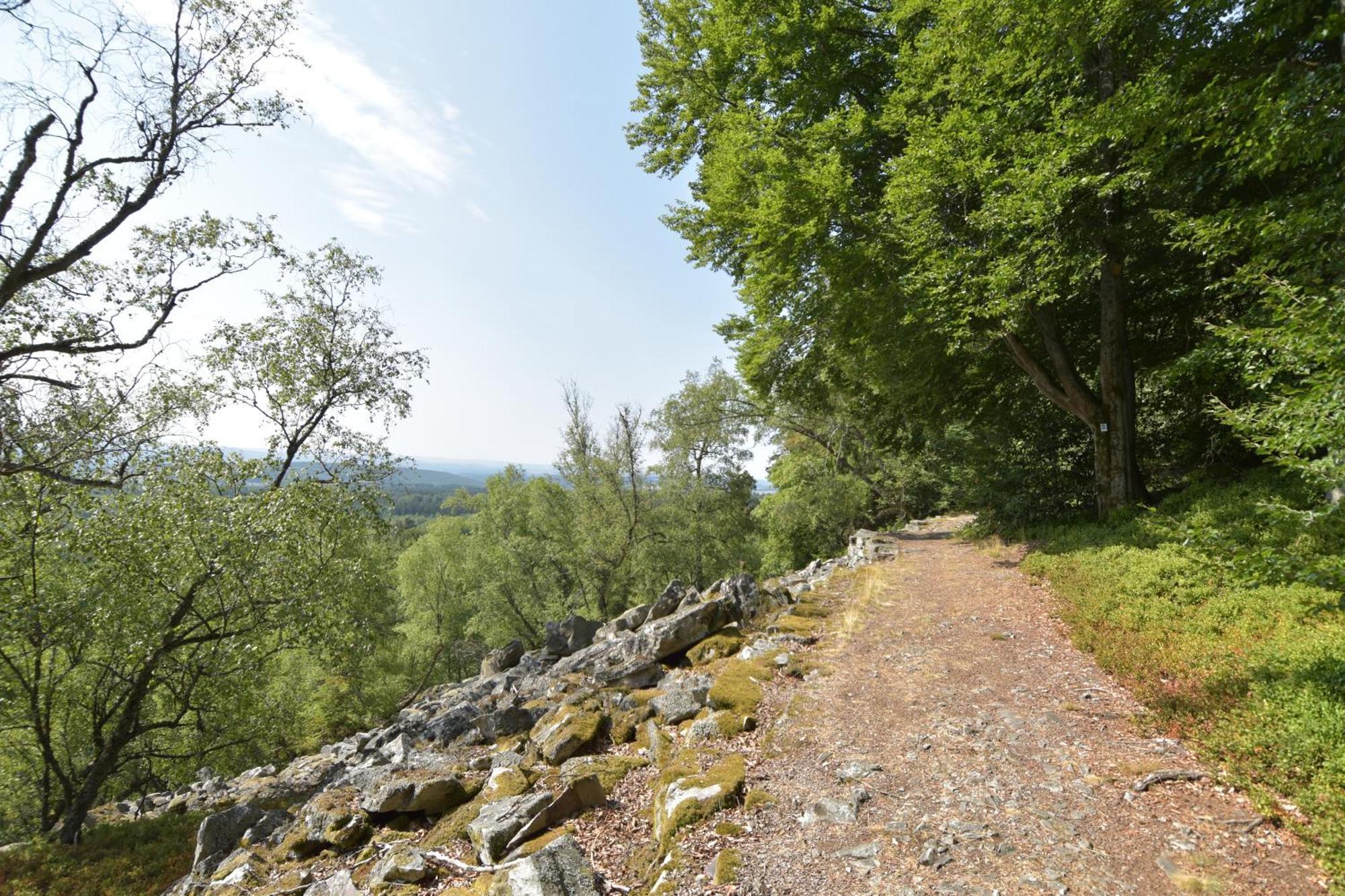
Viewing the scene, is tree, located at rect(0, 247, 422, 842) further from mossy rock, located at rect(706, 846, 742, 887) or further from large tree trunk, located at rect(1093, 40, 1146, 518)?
large tree trunk, located at rect(1093, 40, 1146, 518)

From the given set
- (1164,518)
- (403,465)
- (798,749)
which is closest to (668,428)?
(403,465)

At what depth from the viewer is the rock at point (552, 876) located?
3.88 meters

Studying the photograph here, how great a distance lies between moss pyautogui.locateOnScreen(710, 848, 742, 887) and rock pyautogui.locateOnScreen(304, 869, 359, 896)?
342 cm

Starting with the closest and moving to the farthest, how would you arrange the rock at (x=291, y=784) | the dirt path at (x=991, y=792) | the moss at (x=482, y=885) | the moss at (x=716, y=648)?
1. the dirt path at (x=991, y=792)
2. the moss at (x=482, y=885)
3. the moss at (x=716, y=648)
4. the rock at (x=291, y=784)

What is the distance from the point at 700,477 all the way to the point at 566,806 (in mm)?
24352

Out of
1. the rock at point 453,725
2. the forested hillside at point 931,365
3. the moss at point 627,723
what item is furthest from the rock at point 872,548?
the rock at point 453,725

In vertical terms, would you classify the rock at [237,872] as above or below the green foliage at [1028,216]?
below

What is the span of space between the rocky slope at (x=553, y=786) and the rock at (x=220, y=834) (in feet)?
0.06

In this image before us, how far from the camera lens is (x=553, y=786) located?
596 cm

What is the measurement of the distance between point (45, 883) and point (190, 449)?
23.4 feet

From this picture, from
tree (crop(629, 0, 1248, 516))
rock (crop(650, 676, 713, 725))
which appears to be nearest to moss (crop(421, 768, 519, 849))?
rock (crop(650, 676, 713, 725))

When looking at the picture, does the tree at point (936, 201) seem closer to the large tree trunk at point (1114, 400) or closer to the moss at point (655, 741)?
the large tree trunk at point (1114, 400)

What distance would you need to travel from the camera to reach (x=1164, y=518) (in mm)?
9461

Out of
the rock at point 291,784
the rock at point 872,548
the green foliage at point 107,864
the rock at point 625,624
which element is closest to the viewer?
the green foliage at point 107,864
